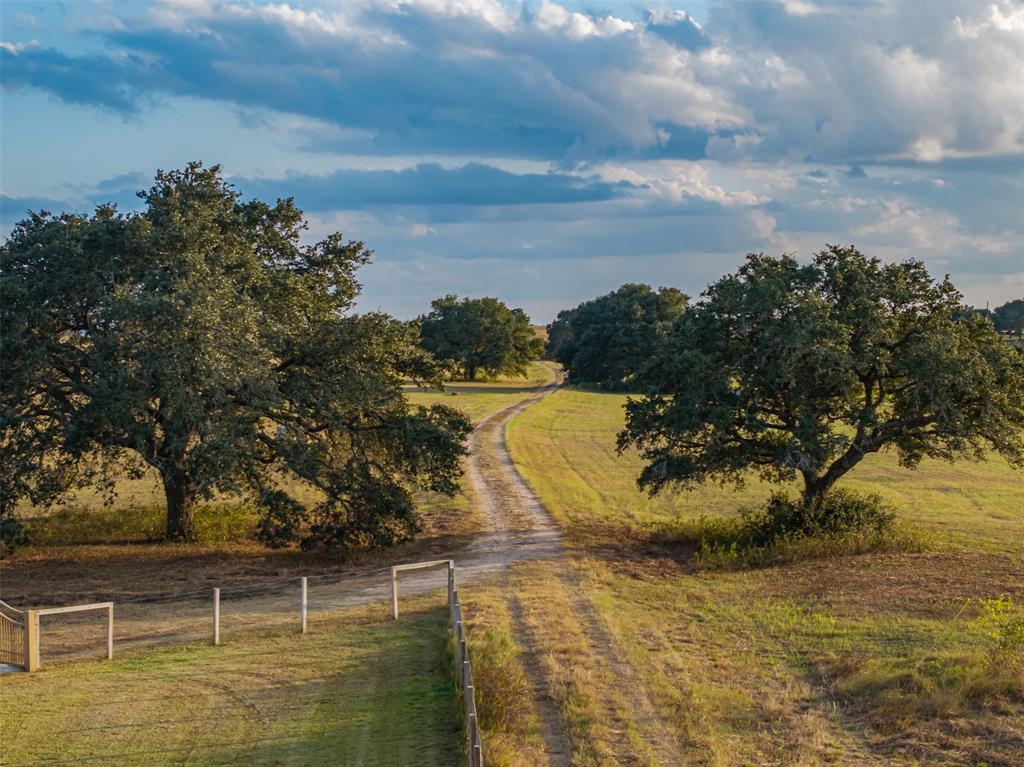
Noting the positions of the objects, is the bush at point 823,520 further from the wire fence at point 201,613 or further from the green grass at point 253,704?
the green grass at point 253,704

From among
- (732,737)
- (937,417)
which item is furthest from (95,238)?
(937,417)

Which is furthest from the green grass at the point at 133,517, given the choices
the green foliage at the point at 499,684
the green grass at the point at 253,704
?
the green foliage at the point at 499,684

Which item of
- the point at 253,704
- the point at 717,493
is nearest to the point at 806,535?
the point at 717,493

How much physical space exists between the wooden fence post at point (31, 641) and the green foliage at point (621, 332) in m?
94.7

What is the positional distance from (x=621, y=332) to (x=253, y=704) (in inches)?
4009

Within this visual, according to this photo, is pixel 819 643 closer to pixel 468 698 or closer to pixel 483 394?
pixel 468 698

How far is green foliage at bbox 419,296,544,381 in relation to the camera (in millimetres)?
129875

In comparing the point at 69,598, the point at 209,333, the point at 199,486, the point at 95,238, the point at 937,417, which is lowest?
the point at 69,598

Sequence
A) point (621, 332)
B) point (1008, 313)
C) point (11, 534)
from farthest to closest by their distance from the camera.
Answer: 1. point (1008, 313)
2. point (621, 332)
3. point (11, 534)

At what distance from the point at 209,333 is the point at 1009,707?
19074mm

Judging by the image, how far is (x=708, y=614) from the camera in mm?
20766

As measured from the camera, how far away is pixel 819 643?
1825cm

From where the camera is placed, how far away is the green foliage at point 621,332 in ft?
373

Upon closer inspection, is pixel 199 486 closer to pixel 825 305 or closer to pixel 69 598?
pixel 69 598
